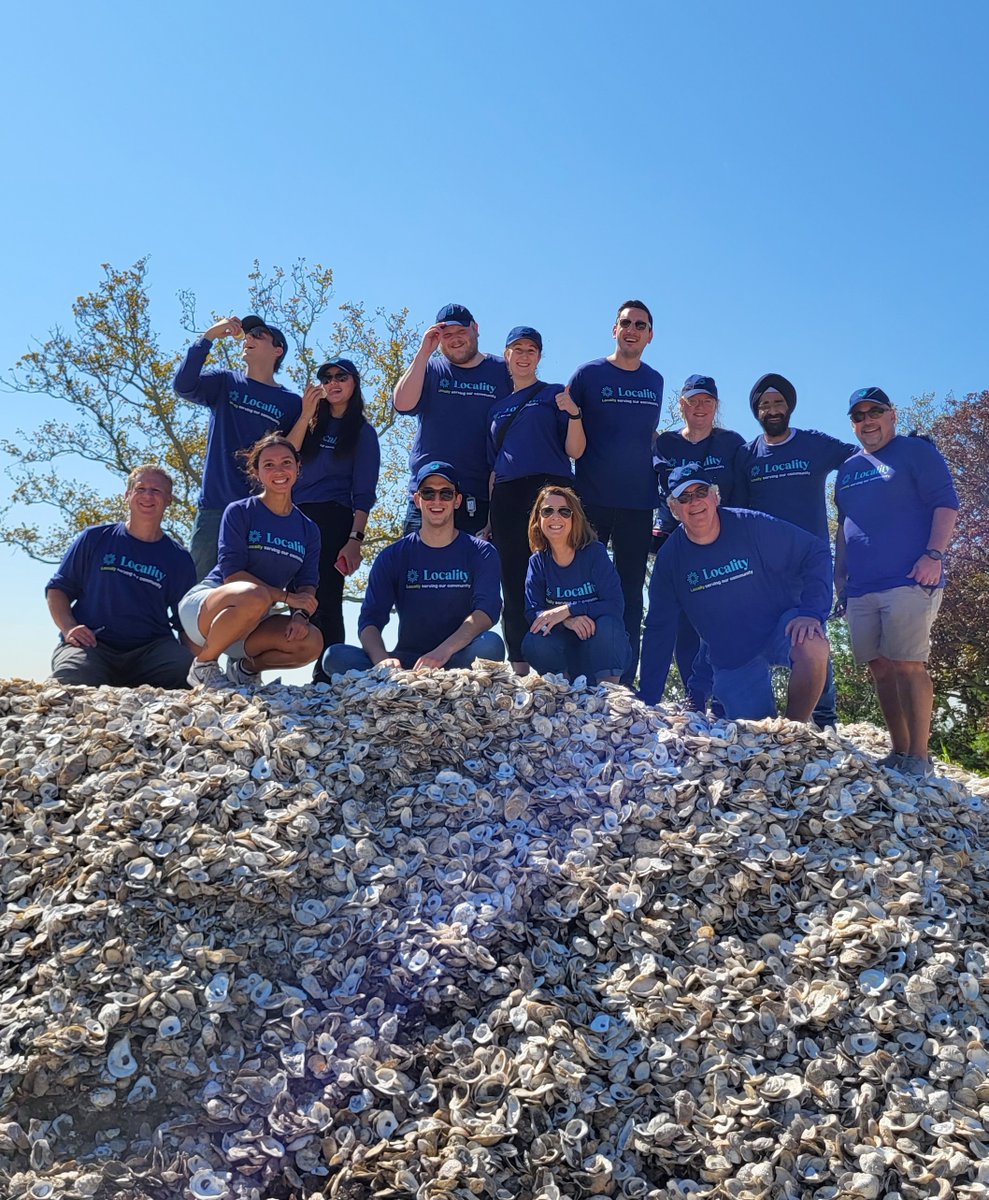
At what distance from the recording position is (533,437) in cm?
592

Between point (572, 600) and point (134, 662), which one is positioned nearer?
point (572, 600)

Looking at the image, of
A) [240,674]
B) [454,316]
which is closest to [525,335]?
[454,316]

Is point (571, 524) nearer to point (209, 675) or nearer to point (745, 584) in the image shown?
point (745, 584)

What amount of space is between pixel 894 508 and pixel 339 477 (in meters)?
3.34

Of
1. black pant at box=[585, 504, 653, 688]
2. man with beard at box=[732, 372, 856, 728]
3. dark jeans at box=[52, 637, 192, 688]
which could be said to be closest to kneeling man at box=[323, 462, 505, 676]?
black pant at box=[585, 504, 653, 688]

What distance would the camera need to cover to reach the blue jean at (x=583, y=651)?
550 centimetres

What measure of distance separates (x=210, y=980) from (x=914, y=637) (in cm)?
401

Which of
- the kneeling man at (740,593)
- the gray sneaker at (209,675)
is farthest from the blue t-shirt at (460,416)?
the gray sneaker at (209,675)

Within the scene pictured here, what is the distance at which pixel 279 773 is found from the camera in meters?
4.25

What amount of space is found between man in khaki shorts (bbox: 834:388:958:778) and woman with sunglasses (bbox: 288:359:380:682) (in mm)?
2952

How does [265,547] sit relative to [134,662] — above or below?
above

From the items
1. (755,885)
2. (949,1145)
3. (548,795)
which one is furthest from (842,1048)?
(548,795)

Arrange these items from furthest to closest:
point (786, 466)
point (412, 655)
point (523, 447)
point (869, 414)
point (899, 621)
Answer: point (786, 466), point (523, 447), point (869, 414), point (412, 655), point (899, 621)

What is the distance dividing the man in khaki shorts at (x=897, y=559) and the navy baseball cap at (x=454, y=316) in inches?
94.9
